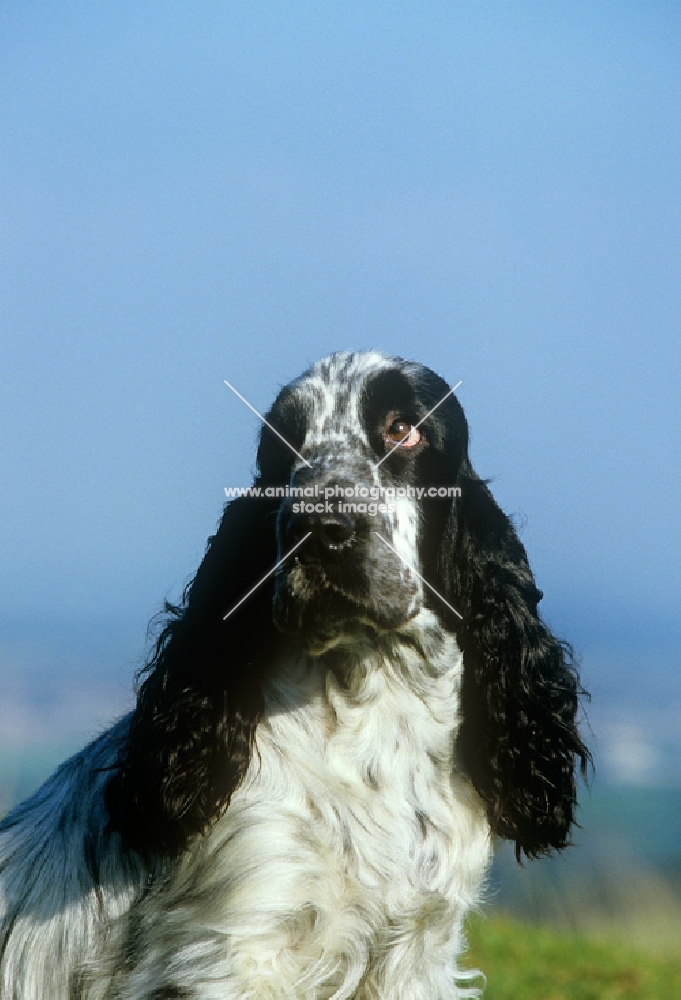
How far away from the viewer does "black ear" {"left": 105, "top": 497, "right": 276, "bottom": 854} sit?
14.9ft

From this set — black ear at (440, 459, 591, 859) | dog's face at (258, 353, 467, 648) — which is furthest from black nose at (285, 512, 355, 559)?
black ear at (440, 459, 591, 859)

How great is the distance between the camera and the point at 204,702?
475cm

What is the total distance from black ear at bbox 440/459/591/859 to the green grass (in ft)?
6.61

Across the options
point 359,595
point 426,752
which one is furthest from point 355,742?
point 359,595

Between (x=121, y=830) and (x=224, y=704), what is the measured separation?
63cm

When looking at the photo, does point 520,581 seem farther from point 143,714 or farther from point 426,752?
point 143,714

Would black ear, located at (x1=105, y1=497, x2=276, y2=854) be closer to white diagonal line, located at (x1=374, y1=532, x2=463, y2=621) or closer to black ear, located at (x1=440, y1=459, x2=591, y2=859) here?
white diagonal line, located at (x1=374, y1=532, x2=463, y2=621)

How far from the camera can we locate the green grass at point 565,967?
7.23 metres

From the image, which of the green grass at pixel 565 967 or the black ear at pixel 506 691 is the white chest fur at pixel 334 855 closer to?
the black ear at pixel 506 691

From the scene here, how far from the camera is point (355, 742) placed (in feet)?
14.9

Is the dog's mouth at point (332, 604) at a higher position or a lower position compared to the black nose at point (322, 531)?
lower

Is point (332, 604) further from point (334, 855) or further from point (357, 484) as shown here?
point (334, 855)

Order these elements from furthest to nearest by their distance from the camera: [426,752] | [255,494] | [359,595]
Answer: [255,494]
[426,752]
[359,595]

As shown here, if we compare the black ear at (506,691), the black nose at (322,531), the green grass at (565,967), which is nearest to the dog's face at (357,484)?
the black nose at (322,531)
